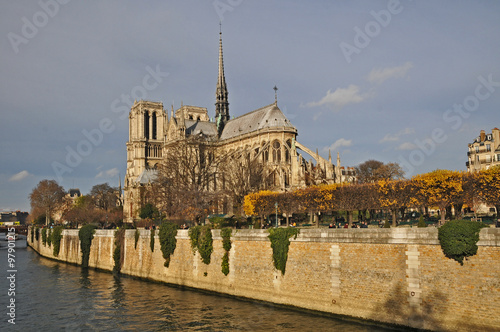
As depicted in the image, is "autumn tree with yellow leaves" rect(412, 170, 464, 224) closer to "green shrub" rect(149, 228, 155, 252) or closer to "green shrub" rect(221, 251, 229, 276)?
"green shrub" rect(221, 251, 229, 276)

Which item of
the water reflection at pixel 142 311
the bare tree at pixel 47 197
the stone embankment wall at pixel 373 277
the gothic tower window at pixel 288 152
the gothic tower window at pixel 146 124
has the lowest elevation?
the water reflection at pixel 142 311

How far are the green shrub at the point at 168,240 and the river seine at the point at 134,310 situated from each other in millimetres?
1971

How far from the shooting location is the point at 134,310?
2362 centimetres

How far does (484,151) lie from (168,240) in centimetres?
4403

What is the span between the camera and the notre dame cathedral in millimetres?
60875

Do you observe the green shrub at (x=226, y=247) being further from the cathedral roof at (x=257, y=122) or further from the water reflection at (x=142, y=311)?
the cathedral roof at (x=257, y=122)

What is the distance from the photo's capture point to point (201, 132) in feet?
270

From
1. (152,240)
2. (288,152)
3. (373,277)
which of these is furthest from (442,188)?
(288,152)

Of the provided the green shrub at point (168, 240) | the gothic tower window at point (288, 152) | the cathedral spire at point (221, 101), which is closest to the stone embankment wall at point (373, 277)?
the green shrub at point (168, 240)

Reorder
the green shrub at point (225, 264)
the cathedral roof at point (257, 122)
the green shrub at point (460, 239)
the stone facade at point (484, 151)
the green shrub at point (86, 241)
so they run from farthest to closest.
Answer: the cathedral roof at point (257, 122)
the stone facade at point (484, 151)
the green shrub at point (86, 241)
the green shrub at point (225, 264)
the green shrub at point (460, 239)

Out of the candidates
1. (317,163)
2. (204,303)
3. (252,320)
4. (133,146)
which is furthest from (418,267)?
(133,146)

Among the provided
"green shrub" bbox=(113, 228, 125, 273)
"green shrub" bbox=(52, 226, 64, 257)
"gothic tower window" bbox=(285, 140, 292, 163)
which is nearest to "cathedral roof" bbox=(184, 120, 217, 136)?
"gothic tower window" bbox=(285, 140, 292, 163)

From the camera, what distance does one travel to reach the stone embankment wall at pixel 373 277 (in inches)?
637

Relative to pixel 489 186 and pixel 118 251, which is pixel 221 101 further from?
pixel 489 186
